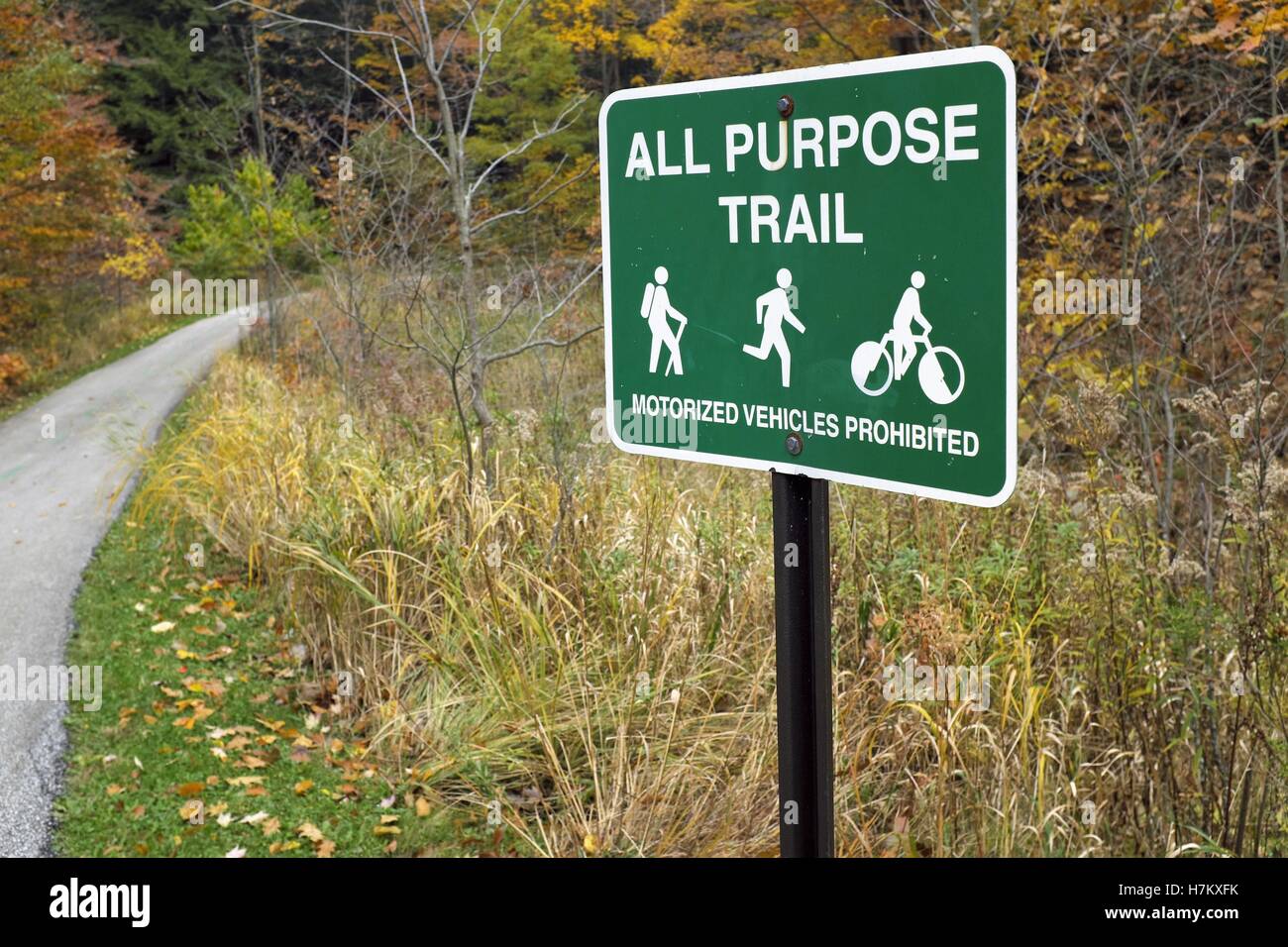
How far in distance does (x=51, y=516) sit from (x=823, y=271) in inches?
390

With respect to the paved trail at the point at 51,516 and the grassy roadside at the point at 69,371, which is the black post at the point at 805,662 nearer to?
the paved trail at the point at 51,516

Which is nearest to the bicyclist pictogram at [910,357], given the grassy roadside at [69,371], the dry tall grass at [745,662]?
the dry tall grass at [745,662]

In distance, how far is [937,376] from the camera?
205cm

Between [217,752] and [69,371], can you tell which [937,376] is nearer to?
[217,752]

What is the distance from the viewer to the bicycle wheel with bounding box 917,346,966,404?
202 cm

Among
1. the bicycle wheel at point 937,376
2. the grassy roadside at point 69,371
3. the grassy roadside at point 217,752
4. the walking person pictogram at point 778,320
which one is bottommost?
the grassy roadside at point 217,752

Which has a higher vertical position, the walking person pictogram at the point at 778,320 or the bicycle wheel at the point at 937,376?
the walking person pictogram at the point at 778,320

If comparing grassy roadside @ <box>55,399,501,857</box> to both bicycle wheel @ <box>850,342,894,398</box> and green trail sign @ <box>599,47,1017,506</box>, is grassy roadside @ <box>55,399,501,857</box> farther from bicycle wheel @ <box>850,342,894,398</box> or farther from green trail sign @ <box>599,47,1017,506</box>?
bicycle wheel @ <box>850,342,894,398</box>

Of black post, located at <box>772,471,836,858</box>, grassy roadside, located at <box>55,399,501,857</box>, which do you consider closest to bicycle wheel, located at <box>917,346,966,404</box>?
black post, located at <box>772,471,836,858</box>

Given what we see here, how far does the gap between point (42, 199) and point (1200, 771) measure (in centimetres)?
1713

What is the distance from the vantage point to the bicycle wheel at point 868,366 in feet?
6.95

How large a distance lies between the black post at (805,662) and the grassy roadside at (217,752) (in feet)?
9.00

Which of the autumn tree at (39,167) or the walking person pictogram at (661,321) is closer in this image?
the walking person pictogram at (661,321)

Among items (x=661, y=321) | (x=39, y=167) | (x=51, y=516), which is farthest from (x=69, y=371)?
(x=661, y=321)
